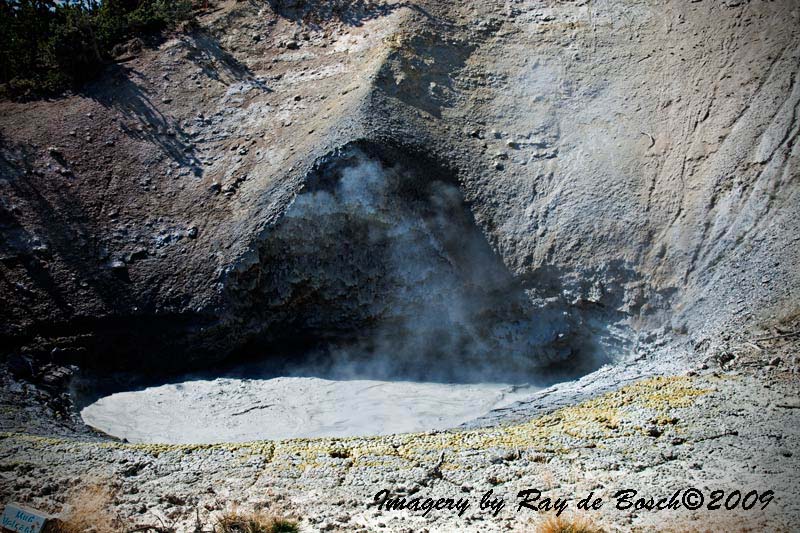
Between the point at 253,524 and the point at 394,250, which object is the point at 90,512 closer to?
the point at 253,524

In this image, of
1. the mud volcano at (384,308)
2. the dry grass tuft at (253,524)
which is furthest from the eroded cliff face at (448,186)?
the dry grass tuft at (253,524)

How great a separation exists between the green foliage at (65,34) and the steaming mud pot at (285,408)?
A: 6.78 m

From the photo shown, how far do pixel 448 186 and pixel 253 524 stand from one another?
6871 millimetres

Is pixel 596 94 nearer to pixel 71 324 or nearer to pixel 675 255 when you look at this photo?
pixel 675 255

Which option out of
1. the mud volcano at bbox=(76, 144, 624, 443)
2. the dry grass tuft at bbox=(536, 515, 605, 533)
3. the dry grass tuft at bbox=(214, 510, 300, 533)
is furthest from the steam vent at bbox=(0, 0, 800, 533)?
the dry grass tuft at bbox=(536, 515, 605, 533)

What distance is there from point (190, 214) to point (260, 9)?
509 centimetres

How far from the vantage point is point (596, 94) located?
1268 centimetres

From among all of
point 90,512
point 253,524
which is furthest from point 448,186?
point 90,512

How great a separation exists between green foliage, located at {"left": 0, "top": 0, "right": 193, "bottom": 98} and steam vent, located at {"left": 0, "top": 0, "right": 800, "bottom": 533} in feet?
0.25

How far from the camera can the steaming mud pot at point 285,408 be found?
1002 cm

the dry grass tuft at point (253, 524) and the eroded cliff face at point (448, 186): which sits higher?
the eroded cliff face at point (448, 186)

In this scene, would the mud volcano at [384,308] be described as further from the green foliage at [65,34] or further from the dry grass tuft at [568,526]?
the green foliage at [65,34]

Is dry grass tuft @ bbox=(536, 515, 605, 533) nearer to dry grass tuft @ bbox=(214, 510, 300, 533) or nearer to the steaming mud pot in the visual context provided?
dry grass tuft @ bbox=(214, 510, 300, 533)

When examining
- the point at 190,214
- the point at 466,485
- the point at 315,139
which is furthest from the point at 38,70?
the point at 466,485
